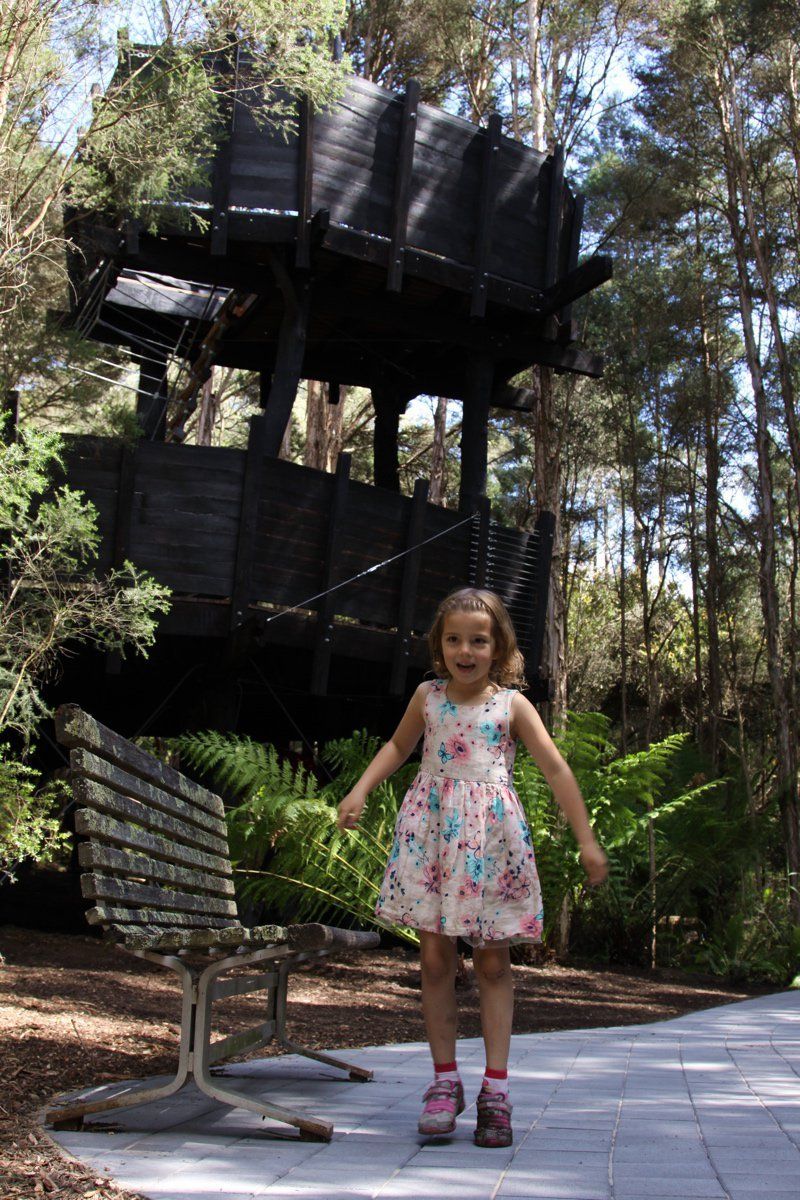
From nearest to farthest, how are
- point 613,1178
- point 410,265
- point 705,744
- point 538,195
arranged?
point 613,1178
point 410,265
point 538,195
point 705,744

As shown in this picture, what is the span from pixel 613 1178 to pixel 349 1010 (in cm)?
452

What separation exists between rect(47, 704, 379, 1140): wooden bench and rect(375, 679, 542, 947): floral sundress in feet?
1.01

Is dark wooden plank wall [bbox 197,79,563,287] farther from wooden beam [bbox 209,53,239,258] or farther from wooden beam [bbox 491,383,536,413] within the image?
wooden beam [bbox 491,383,536,413]

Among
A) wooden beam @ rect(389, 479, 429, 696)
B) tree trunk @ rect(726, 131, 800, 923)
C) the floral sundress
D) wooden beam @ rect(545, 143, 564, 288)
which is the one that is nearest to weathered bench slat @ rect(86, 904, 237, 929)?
the floral sundress

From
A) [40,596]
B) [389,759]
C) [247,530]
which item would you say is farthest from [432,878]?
[247,530]

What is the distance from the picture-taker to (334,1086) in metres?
4.60

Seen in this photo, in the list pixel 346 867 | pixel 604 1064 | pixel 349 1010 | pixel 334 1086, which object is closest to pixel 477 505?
pixel 346 867

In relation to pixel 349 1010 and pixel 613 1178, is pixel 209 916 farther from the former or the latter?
pixel 349 1010

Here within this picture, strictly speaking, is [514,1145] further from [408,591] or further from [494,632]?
[408,591]

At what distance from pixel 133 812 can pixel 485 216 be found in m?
9.90

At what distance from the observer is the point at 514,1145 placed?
11.8 ft

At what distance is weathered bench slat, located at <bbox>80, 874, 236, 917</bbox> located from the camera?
342 cm

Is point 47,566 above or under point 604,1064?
above

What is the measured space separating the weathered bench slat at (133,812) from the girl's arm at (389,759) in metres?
0.62
